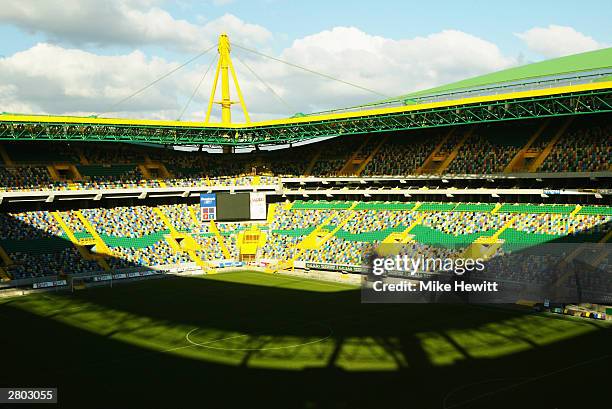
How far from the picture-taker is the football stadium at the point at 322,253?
2805 centimetres

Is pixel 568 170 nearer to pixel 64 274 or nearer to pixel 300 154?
pixel 300 154

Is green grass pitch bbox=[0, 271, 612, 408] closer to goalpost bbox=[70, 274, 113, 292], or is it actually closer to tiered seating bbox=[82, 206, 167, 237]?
goalpost bbox=[70, 274, 113, 292]

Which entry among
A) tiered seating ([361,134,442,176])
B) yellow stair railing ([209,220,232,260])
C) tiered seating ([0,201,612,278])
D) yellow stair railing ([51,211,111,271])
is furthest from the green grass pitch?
tiered seating ([361,134,442,176])

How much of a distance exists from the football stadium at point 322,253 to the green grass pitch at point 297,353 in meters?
0.16

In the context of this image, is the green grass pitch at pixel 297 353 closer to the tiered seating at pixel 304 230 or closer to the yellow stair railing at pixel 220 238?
the tiered seating at pixel 304 230

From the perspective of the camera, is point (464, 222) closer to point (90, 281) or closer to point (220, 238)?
point (220, 238)

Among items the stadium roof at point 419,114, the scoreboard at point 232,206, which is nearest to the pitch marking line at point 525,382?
the stadium roof at point 419,114

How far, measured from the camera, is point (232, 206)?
6950cm

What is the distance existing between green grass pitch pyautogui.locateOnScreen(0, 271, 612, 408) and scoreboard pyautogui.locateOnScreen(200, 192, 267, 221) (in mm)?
23048

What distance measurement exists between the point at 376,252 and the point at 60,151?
35.7 m

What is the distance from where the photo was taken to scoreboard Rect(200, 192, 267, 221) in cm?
6900

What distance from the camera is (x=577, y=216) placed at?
1960 inches

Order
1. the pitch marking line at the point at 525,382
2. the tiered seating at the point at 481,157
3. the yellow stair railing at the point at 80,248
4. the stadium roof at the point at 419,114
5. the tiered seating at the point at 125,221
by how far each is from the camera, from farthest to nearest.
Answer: the tiered seating at the point at 125,221
the yellow stair railing at the point at 80,248
the tiered seating at the point at 481,157
the stadium roof at the point at 419,114
the pitch marking line at the point at 525,382

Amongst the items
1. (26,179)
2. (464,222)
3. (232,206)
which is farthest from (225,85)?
(464,222)
